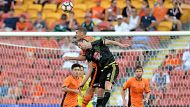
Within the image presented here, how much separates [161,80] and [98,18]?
3.66 m

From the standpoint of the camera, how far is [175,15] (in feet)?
55.8

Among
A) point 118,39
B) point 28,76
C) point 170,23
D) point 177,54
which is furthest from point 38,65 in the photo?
point 170,23

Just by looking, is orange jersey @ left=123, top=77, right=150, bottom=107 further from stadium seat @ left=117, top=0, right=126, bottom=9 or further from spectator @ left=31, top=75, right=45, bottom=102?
stadium seat @ left=117, top=0, right=126, bottom=9

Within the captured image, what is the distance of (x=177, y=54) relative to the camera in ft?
46.6

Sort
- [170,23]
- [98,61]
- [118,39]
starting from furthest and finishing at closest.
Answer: [170,23] → [118,39] → [98,61]

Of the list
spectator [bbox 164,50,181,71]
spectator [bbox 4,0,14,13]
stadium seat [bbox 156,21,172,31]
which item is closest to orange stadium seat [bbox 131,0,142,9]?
stadium seat [bbox 156,21,172,31]

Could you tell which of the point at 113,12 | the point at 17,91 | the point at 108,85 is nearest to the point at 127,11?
the point at 113,12

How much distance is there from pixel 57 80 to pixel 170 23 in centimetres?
385

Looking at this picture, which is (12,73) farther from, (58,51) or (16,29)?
(16,29)

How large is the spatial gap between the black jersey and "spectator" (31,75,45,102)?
3229 millimetres

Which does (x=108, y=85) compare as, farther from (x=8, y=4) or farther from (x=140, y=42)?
(x=8, y=4)

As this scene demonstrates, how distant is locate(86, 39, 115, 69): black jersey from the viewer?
11.3 meters

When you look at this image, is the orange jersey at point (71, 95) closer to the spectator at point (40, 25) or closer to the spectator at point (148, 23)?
the spectator at point (148, 23)

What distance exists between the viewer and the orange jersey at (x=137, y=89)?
12.6 metres
